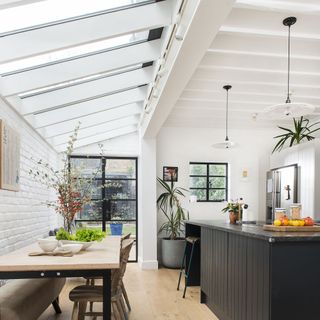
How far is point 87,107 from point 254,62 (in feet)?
7.58

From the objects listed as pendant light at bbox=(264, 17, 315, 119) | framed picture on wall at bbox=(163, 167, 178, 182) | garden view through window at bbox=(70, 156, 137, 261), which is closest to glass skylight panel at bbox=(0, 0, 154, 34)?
pendant light at bbox=(264, 17, 315, 119)

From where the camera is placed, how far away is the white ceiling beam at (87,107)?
478 centimetres

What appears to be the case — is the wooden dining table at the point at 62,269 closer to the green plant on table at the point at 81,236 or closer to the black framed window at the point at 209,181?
the green plant on table at the point at 81,236

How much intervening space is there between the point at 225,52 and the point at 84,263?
251cm

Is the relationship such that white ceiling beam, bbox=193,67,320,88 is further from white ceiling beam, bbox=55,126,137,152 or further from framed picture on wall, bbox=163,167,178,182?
framed picture on wall, bbox=163,167,178,182

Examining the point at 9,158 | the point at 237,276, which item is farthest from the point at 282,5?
the point at 9,158

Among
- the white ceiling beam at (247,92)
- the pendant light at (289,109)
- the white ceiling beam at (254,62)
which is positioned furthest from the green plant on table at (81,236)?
the white ceiling beam at (247,92)

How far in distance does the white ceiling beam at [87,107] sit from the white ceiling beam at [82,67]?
130 centimetres

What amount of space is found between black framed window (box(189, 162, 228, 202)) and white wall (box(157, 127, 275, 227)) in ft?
0.38

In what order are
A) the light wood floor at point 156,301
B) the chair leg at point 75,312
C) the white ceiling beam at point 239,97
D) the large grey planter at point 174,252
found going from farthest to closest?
the large grey planter at point 174,252 < the white ceiling beam at point 239,97 < the light wood floor at point 156,301 < the chair leg at point 75,312

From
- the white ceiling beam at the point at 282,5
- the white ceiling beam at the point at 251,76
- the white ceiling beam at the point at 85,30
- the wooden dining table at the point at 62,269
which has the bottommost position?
the wooden dining table at the point at 62,269

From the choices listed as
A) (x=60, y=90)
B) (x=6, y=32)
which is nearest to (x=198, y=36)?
(x=6, y=32)

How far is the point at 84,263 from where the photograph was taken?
2240mm

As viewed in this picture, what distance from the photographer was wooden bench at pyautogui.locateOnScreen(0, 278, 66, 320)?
2318 mm
